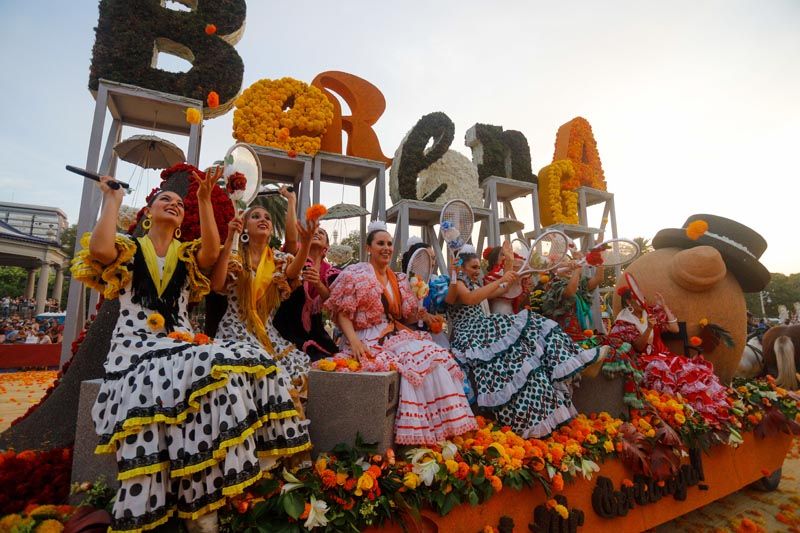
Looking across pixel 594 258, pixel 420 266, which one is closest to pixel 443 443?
pixel 420 266

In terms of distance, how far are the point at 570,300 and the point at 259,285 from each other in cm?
363

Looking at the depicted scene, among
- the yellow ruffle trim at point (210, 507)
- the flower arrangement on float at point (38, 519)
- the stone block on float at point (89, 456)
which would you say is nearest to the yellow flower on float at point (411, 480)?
the yellow ruffle trim at point (210, 507)

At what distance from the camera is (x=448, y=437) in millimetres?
2744

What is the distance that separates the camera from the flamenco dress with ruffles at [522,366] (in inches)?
125

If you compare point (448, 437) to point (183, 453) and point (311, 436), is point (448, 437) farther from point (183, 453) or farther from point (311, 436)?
point (183, 453)

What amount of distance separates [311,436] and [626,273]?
471 cm

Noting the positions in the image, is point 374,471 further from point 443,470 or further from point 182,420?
point 182,420

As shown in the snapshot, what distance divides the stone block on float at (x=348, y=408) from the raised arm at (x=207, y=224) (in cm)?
102

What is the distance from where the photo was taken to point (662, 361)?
450 cm

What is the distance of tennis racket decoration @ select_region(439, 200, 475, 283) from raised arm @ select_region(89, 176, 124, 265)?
273 cm

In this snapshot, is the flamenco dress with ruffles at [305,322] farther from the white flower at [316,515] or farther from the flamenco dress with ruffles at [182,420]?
the white flower at [316,515]

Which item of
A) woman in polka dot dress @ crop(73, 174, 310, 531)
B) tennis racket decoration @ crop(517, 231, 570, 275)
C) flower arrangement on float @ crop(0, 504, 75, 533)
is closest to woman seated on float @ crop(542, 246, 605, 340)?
tennis racket decoration @ crop(517, 231, 570, 275)

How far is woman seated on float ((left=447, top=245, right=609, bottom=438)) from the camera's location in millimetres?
3174

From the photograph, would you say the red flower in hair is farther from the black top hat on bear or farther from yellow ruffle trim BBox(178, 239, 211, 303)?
yellow ruffle trim BBox(178, 239, 211, 303)
